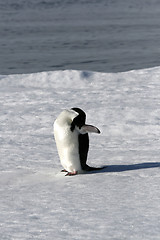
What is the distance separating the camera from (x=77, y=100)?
29.6ft

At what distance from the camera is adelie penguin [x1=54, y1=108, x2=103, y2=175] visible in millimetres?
4750

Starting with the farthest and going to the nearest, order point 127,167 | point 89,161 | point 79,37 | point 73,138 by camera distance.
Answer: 1. point 79,37
2. point 89,161
3. point 127,167
4. point 73,138

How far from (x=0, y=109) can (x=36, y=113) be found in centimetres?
69

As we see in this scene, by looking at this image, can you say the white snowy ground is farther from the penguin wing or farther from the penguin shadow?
the penguin wing

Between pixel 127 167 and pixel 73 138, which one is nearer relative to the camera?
pixel 73 138

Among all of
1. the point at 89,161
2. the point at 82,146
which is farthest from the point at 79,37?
A: the point at 82,146

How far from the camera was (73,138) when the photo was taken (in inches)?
190

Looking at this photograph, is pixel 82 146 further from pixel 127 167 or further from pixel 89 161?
pixel 89 161

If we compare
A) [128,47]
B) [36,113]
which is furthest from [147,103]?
[128,47]

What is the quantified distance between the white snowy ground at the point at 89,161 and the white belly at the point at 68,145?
13 cm

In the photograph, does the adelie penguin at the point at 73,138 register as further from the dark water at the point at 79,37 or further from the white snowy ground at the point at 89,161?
the dark water at the point at 79,37

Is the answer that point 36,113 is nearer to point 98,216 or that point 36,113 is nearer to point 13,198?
point 13,198

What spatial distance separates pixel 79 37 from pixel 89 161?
51.6 feet

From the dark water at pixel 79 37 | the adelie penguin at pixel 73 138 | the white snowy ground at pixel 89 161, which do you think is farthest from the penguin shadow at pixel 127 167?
the dark water at pixel 79 37
